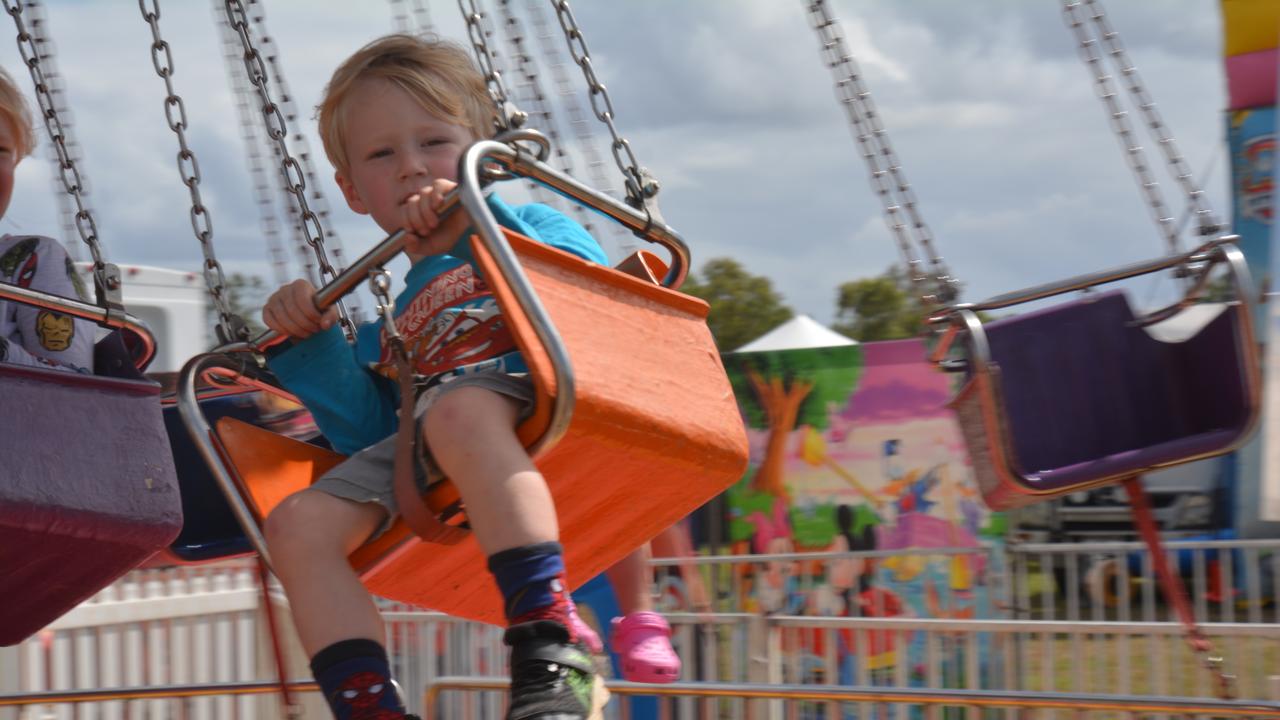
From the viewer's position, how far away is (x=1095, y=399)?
3236 mm

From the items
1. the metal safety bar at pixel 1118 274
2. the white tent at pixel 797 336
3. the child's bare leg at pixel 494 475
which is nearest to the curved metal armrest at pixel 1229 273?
the metal safety bar at pixel 1118 274

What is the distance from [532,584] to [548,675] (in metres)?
0.12

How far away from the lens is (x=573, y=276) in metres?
2.06

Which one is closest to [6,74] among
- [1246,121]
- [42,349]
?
[42,349]

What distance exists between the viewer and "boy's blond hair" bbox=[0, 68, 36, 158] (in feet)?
9.58

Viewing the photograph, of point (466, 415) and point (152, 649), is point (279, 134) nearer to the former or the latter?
point (466, 415)

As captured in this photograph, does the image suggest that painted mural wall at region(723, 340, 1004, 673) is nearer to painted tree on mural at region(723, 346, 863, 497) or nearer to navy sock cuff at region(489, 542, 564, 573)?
painted tree on mural at region(723, 346, 863, 497)

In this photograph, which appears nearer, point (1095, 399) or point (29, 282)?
point (29, 282)

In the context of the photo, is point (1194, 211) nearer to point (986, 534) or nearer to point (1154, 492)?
point (986, 534)

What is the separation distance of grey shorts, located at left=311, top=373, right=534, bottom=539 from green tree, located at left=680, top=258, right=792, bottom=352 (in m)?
25.3

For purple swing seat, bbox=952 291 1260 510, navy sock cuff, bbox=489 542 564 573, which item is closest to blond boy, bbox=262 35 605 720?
navy sock cuff, bbox=489 542 564 573

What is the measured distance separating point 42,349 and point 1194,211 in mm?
2460

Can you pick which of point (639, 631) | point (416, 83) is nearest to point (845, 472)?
point (639, 631)

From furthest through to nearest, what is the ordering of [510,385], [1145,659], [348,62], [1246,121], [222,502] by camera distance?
1. [1246,121]
2. [1145,659]
3. [222,502]
4. [348,62]
5. [510,385]
